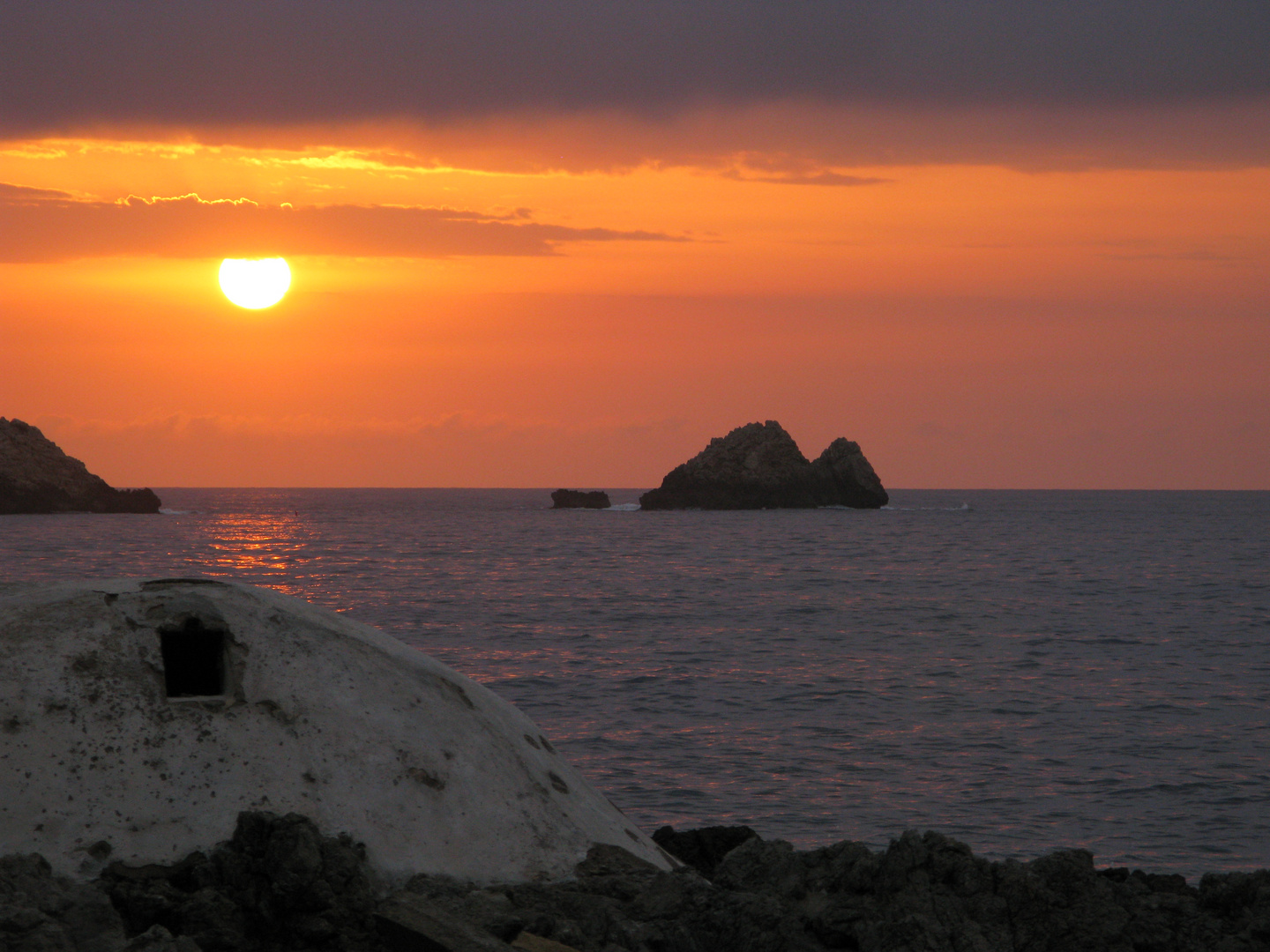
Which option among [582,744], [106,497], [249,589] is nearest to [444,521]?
[106,497]

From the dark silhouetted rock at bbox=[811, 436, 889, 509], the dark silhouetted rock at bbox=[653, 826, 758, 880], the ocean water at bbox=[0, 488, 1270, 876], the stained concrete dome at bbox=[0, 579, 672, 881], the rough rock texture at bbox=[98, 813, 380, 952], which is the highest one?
the dark silhouetted rock at bbox=[811, 436, 889, 509]

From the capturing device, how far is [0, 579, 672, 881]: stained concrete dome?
7.98 meters

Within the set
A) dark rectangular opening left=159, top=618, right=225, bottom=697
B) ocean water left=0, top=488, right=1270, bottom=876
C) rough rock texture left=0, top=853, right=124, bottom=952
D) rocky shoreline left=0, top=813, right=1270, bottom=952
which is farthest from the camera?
ocean water left=0, top=488, right=1270, bottom=876

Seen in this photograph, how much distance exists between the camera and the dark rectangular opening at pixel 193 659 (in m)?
9.01

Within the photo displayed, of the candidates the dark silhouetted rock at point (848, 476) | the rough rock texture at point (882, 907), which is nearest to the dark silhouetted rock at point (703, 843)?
the rough rock texture at point (882, 907)

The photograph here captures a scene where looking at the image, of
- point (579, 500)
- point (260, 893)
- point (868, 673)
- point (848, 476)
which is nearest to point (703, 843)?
point (260, 893)

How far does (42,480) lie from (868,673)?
128927 mm

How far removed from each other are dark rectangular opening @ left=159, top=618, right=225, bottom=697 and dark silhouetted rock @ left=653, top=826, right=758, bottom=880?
464 centimetres

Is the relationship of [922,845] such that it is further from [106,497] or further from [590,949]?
[106,497]

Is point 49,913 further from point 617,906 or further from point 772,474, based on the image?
point 772,474

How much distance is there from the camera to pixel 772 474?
151125 mm

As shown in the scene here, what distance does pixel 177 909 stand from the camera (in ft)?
24.3

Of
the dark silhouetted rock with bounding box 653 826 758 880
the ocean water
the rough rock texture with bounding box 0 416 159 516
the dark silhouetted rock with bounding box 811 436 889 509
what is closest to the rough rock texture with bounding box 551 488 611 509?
the dark silhouetted rock with bounding box 811 436 889 509

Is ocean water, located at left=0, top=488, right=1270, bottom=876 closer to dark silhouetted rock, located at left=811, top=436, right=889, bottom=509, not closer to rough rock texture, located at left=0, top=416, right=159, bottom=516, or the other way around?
rough rock texture, located at left=0, top=416, right=159, bottom=516
